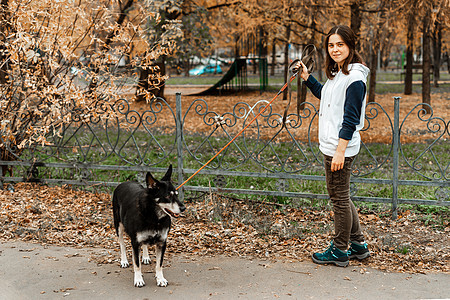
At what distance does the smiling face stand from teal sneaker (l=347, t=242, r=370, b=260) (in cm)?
173

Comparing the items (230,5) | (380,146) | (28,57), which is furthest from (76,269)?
(230,5)

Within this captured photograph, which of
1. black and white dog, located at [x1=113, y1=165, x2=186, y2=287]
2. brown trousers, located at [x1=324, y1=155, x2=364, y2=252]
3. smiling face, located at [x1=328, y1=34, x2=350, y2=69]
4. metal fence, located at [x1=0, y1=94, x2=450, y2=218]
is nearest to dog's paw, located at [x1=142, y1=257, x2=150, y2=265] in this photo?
black and white dog, located at [x1=113, y1=165, x2=186, y2=287]

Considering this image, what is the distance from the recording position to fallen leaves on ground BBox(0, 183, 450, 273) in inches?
184

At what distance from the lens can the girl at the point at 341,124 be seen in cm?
397

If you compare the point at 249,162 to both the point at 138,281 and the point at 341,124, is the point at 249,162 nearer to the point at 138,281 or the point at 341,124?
the point at 341,124

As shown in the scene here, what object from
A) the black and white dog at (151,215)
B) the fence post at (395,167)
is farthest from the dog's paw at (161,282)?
the fence post at (395,167)

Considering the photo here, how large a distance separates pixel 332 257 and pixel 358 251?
0.27 metres

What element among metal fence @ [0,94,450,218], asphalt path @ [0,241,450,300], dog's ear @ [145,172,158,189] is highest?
dog's ear @ [145,172,158,189]

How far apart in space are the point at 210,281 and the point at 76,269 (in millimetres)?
1278

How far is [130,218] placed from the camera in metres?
3.97

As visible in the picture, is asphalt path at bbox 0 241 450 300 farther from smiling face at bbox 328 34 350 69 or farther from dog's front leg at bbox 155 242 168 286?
smiling face at bbox 328 34 350 69

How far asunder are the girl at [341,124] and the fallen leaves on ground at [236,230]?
26 cm

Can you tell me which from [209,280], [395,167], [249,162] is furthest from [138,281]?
[249,162]

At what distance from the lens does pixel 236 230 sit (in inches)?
210
